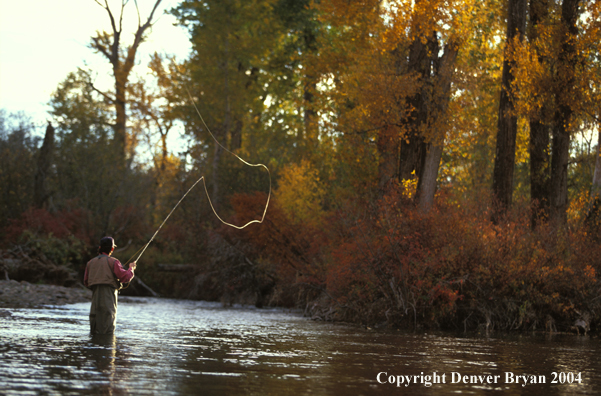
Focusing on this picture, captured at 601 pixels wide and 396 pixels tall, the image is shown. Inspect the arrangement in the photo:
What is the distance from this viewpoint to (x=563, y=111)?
19.9 m

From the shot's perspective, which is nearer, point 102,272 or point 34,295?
point 102,272

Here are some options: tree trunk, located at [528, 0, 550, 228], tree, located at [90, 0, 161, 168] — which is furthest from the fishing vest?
tree, located at [90, 0, 161, 168]

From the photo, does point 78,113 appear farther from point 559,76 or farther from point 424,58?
point 559,76

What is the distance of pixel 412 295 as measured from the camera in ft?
52.2

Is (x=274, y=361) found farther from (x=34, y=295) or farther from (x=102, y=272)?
(x=34, y=295)

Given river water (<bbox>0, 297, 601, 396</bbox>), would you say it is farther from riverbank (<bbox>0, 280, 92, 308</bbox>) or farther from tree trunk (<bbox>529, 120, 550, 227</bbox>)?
tree trunk (<bbox>529, 120, 550, 227</bbox>)

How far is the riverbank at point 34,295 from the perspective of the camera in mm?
18422

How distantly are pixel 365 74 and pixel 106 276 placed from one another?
12.0m

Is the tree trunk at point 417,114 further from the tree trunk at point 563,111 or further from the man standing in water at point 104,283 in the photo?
the man standing in water at point 104,283

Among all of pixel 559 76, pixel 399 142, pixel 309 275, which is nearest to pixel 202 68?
pixel 399 142

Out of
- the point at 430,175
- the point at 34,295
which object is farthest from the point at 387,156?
the point at 34,295

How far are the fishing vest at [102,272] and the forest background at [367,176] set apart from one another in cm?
679

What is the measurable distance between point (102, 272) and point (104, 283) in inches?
6.7

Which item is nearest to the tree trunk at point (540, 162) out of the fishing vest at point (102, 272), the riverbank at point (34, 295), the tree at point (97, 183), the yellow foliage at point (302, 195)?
the yellow foliage at point (302, 195)
